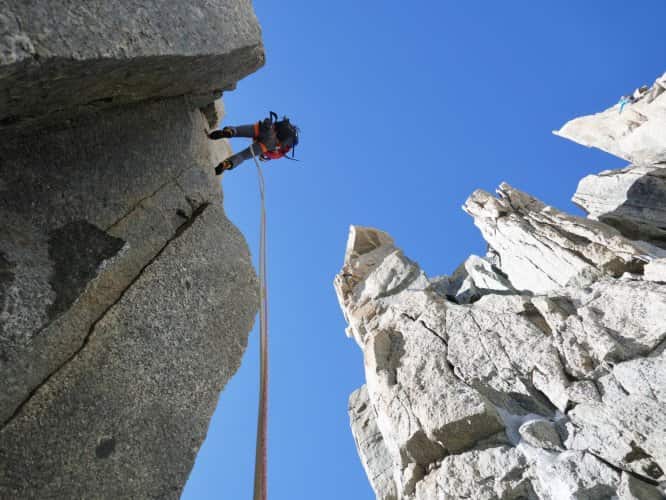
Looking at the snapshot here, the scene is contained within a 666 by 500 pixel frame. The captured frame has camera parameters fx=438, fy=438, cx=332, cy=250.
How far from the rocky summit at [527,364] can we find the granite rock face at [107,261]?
7.95m

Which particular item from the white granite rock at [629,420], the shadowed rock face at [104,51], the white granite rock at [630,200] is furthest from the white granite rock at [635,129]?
the shadowed rock face at [104,51]

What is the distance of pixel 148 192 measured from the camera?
569 cm

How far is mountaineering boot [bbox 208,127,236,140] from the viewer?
8.23 meters

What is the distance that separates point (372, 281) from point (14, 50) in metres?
18.8

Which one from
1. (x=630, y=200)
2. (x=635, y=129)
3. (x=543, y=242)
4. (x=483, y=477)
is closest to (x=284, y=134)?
(x=483, y=477)

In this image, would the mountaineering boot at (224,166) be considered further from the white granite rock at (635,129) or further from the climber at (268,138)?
the white granite rock at (635,129)

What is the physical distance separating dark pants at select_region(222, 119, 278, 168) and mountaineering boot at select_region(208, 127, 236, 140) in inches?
23.3

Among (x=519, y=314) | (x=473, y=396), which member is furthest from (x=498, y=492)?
(x=519, y=314)

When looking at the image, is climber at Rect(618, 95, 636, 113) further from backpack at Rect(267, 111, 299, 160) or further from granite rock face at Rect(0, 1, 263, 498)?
granite rock face at Rect(0, 1, 263, 498)

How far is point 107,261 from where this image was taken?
4.25 meters

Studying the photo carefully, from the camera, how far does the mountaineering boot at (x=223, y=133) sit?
8234mm

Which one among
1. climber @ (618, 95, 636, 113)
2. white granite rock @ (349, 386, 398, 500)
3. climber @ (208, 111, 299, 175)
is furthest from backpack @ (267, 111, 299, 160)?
climber @ (618, 95, 636, 113)

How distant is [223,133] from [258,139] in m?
1.25

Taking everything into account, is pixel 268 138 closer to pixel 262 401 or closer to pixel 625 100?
pixel 262 401
